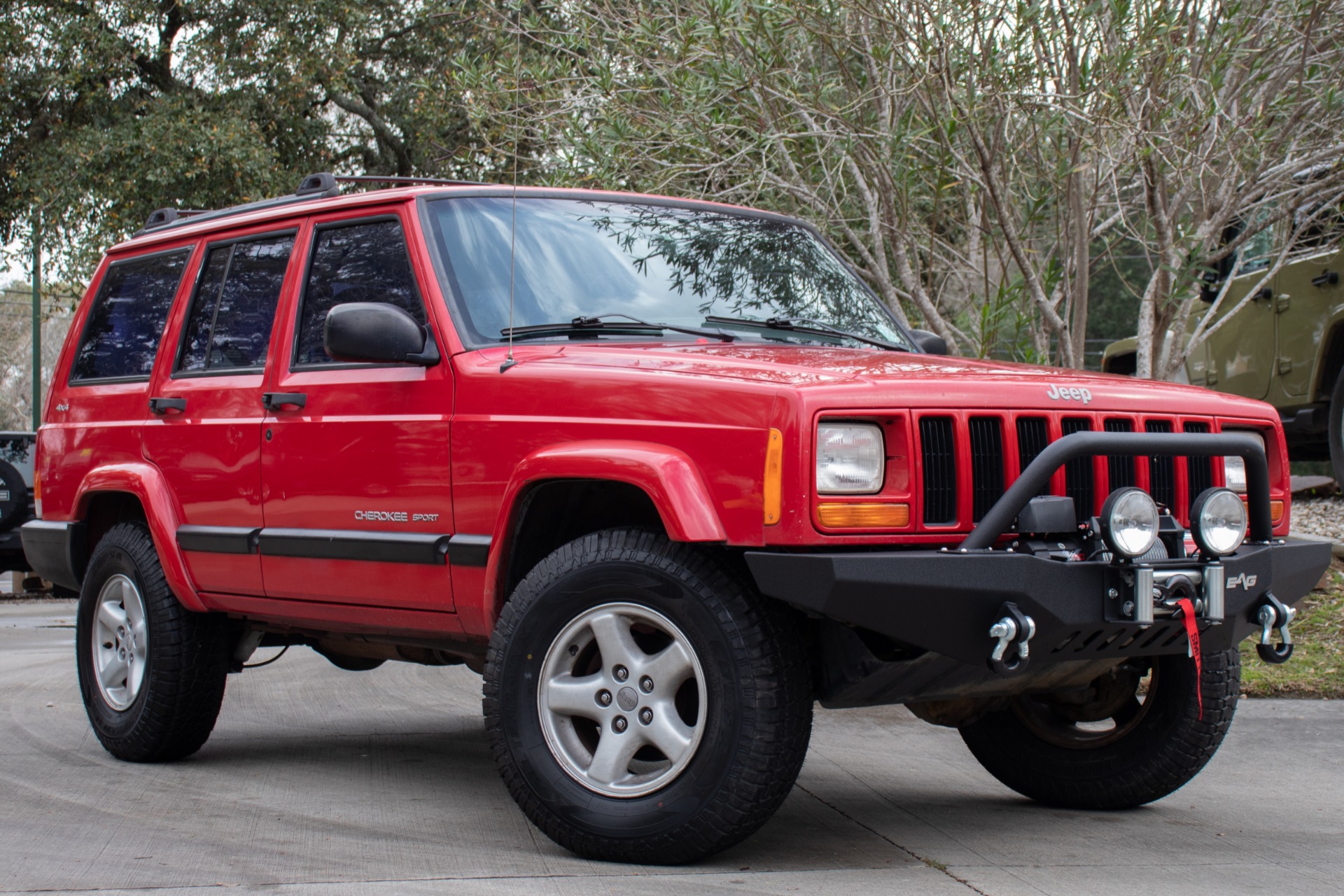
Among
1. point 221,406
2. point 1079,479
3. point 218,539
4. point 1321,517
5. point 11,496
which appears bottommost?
point 1321,517

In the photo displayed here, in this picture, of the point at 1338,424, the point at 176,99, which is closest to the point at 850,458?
the point at 1338,424

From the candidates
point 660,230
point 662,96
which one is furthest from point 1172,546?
point 662,96

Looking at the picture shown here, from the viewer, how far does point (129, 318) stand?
20.4 ft

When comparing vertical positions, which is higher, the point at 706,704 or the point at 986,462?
the point at 986,462

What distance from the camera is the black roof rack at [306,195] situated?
17.9 ft

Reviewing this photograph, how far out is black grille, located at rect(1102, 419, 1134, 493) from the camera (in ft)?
13.2

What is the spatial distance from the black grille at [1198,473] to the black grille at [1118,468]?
0.24 meters

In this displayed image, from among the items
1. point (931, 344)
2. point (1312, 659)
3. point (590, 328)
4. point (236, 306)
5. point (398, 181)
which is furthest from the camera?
point (1312, 659)

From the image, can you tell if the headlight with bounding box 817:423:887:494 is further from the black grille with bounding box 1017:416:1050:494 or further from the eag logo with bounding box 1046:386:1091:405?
the eag logo with bounding box 1046:386:1091:405

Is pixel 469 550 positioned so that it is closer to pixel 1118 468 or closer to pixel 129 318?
pixel 1118 468

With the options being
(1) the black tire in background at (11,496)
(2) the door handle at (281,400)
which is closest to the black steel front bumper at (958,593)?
(2) the door handle at (281,400)

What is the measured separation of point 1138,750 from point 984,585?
1540mm

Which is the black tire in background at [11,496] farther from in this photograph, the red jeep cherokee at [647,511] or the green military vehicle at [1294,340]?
the green military vehicle at [1294,340]

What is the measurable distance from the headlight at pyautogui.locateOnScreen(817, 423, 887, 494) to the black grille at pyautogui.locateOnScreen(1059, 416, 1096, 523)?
58cm
